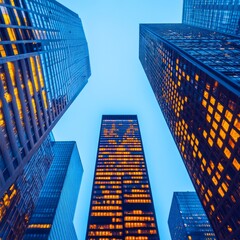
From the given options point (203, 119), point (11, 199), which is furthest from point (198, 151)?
point (11, 199)

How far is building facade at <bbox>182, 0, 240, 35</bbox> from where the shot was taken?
369ft

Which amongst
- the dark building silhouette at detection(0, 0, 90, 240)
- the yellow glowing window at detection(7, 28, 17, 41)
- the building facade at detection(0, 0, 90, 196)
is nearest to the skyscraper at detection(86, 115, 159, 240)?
the dark building silhouette at detection(0, 0, 90, 240)

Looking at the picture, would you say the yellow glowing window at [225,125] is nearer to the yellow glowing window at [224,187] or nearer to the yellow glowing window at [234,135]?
the yellow glowing window at [234,135]

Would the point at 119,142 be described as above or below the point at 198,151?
below

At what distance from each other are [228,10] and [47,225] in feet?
504

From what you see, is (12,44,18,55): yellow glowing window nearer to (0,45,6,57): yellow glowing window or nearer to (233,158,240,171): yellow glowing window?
(0,45,6,57): yellow glowing window

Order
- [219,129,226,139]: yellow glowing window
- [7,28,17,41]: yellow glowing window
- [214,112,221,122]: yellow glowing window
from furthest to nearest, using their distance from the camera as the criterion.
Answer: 1. [7,28,17,41]: yellow glowing window
2. [214,112,221,122]: yellow glowing window
3. [219,129,226,139]: yellow glowing window

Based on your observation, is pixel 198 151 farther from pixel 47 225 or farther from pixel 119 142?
pixel 119 142

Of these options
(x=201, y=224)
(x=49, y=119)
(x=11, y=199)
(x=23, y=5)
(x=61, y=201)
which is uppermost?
(x=23, y=5)

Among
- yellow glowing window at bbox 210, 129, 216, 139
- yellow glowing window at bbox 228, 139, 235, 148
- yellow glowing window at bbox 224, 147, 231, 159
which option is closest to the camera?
yellow glowing window at bbox 228, 139, 235, 148

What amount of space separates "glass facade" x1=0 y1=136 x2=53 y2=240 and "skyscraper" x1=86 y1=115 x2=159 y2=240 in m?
42.7

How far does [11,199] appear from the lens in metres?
67.2

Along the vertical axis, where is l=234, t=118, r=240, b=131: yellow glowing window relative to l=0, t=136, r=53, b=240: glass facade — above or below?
above

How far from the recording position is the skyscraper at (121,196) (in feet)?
376
